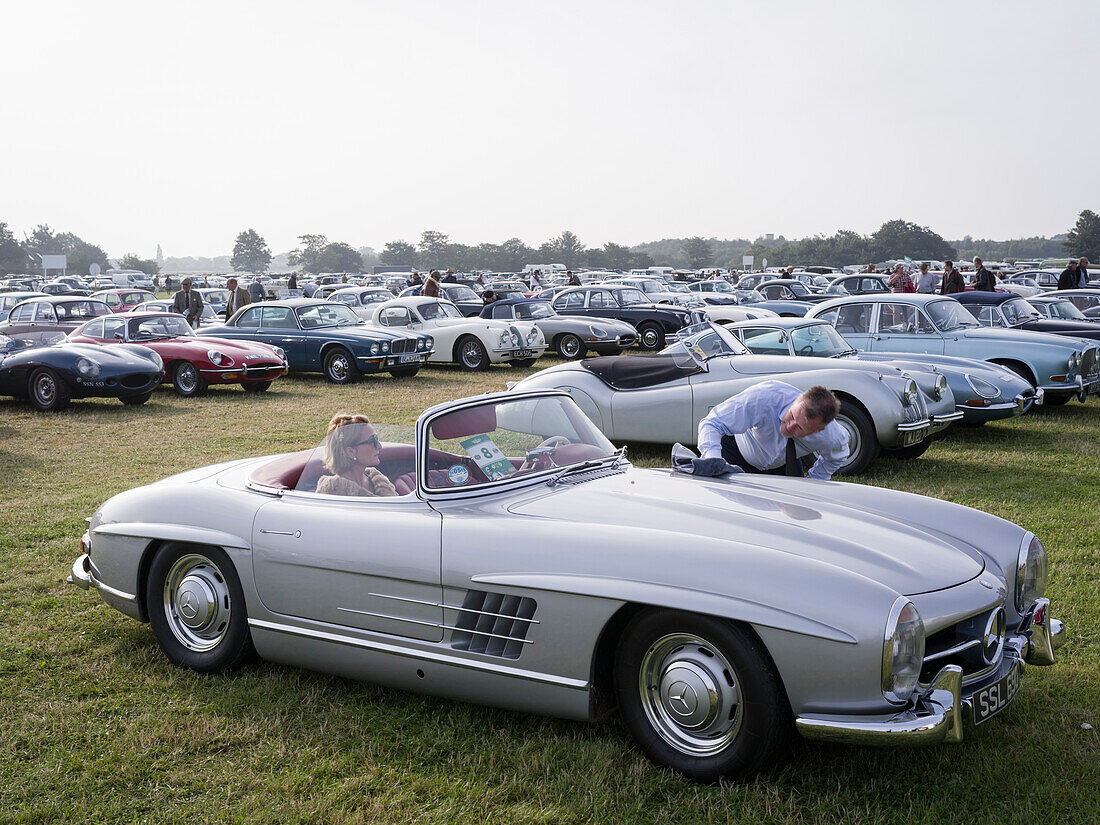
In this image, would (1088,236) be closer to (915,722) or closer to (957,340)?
(957,340)

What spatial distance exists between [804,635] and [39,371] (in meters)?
12.8

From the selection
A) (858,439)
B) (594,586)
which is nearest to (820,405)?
(594,586)

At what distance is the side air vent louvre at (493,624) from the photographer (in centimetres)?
355

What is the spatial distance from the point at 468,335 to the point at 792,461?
12624 millimetres

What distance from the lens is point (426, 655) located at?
12.4 ft

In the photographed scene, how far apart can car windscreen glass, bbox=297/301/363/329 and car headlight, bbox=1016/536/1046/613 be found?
1460 cm

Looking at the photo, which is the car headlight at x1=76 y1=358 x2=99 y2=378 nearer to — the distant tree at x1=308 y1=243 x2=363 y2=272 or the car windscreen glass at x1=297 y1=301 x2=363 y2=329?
the car windscreen glass at x1=297 y1=301 x2=363 y2=329

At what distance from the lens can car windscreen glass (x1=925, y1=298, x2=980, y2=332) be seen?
11.9m

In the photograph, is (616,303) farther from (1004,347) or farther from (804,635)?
(804,635)

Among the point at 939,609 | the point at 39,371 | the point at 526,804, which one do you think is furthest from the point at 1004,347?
the point at 39,371

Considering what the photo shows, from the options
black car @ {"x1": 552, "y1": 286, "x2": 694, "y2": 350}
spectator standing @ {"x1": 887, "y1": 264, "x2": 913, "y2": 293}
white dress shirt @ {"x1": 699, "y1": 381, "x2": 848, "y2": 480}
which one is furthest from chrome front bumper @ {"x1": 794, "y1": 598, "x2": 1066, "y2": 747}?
spectator standing @ {"x1": 887, "y1": 264, "x2": 913, "y2": 293}

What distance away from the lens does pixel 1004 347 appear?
1159 centimetres

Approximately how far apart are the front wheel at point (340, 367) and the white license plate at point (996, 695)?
13712 millimetres

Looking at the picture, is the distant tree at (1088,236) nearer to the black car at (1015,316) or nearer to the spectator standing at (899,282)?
the spectator standing at (899,282)
